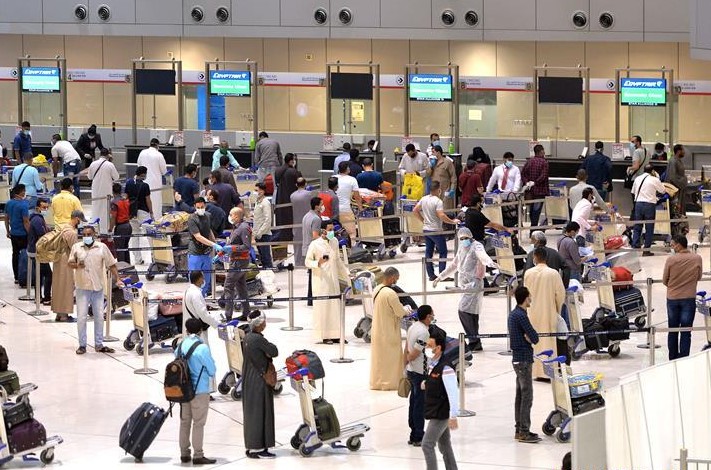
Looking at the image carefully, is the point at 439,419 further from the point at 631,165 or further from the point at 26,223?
the point at 631,165

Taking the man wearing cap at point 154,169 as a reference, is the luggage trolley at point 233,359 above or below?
below

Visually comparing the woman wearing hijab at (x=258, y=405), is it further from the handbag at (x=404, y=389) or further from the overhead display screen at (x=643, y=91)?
the overhead display screen at (x=643, y=91)

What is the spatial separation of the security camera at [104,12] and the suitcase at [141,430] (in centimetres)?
2600

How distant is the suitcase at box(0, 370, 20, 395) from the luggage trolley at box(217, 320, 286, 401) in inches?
103

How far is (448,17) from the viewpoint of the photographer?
37.0 meters

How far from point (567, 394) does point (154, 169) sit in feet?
54.7

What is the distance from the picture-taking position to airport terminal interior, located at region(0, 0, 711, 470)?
49.8 ft

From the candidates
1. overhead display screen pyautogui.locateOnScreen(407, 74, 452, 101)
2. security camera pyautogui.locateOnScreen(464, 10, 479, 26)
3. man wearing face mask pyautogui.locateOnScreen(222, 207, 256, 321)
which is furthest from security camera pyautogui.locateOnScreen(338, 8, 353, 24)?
man wearing face mask pyautogui.locateOnScreen(222, 207, 256, 321)

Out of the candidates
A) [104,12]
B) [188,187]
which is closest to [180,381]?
[188,187]

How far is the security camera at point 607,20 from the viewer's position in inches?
1400

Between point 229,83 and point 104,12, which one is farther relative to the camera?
point 104,12

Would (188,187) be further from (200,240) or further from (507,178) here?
(507,178)

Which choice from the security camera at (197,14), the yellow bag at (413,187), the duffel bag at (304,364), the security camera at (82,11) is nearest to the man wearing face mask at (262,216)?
the yellow bag at (413,187)

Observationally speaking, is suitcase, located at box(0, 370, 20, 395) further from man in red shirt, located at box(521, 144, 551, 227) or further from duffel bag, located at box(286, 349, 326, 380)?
man in red shirt, located at box(521, 144, 551, 227)
